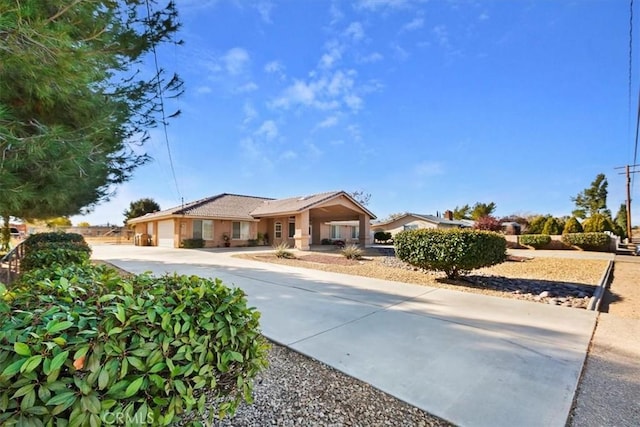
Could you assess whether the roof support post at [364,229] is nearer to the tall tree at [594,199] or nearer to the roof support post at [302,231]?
the roof support post at [302,231]

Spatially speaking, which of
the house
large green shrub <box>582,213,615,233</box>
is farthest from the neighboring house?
the house

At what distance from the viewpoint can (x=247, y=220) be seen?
23719 mm

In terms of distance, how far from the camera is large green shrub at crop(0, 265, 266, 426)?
1271 millimetres

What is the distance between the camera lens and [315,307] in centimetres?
563

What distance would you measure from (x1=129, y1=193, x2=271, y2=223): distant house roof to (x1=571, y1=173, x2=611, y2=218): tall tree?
4286 centimetres

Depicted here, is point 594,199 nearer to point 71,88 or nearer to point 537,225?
point 537,225

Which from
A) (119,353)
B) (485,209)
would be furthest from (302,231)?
(485,209)

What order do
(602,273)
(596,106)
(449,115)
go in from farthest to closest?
(449,115) → (596,106) → (602,273)

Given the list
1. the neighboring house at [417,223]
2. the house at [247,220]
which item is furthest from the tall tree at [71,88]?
the neighboring house at [417,223]

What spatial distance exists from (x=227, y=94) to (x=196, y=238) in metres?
13.3

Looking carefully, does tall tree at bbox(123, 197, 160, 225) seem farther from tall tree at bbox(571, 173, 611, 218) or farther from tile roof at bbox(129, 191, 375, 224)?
tall tree at bbox(571, 173, 611, 218)

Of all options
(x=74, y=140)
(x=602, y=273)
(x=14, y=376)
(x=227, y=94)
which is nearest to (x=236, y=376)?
(x=14, y=376)

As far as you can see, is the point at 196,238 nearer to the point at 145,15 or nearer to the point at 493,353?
the point at 145,15

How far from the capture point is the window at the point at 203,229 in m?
21.9
